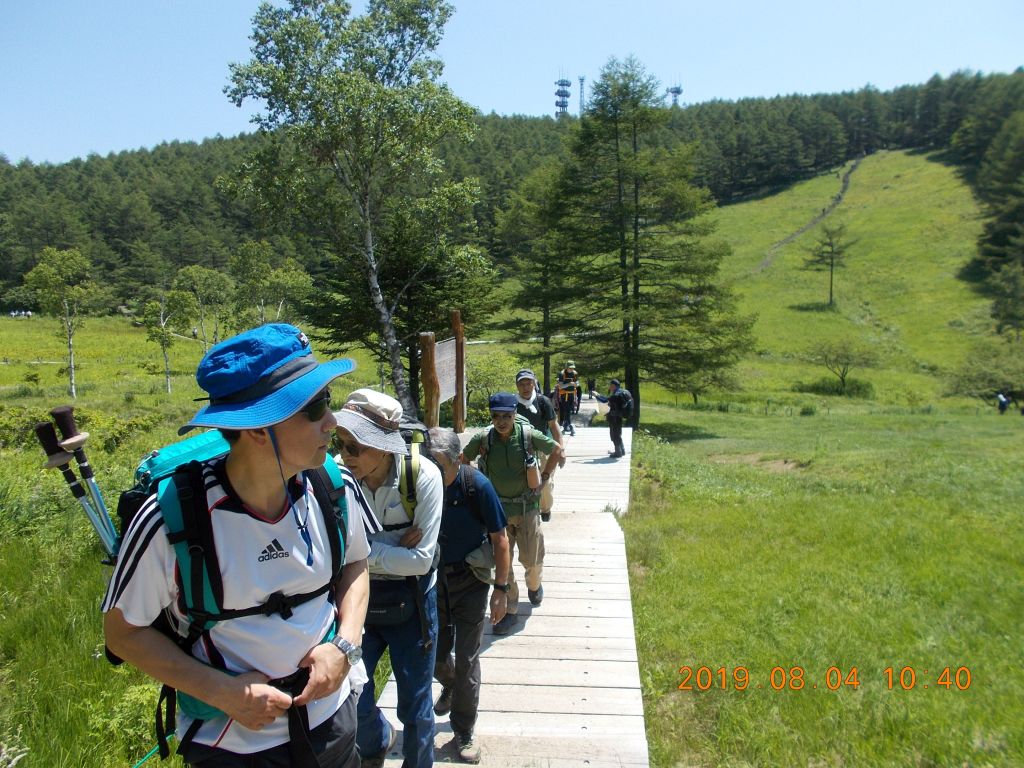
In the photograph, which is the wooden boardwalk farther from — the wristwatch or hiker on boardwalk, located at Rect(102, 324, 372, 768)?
hiker on boardwalk, located at Rect(102, 324, 372, 768)

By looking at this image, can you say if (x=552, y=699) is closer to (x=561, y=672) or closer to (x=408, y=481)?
(x=561, y=672)

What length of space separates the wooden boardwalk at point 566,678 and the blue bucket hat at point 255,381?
8.90ft

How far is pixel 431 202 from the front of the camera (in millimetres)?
21938

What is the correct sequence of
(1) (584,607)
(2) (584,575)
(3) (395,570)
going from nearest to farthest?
(3) (395,570) < (1) (584,607) < (2) (584,575)

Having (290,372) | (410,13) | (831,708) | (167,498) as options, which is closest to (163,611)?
(167,498)

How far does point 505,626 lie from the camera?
5266 mm

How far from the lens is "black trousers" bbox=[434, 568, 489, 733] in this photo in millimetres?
3646

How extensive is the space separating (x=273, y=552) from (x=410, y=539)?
1275 mm

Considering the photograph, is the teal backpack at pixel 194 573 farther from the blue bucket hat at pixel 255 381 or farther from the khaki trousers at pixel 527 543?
the khaki trousers at pixel 527 543

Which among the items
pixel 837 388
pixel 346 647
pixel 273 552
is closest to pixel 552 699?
pixel 346 647

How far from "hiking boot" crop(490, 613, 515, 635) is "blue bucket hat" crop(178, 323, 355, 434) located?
12.5 feet

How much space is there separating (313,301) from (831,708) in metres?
22.6

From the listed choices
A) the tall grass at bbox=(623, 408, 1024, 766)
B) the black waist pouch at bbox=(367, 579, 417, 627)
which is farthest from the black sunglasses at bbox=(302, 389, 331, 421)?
the tall grass at bbox=(623, 408, 1024, 766)

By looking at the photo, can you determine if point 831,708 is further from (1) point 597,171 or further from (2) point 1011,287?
(2) point 1011,287
